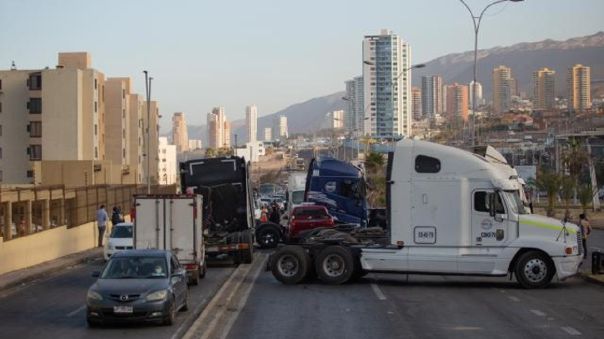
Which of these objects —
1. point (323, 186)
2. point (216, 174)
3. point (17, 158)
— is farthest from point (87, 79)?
point (216, 174)

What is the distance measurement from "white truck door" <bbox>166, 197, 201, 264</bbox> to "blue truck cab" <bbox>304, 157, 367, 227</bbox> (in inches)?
746

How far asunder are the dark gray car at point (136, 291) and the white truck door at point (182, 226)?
706 cm

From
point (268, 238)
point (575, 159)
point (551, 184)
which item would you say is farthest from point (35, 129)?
point (575, 159)

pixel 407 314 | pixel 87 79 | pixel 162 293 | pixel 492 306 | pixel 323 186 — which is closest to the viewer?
pixel 162 293

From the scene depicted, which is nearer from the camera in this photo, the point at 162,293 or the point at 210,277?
Answer: the point at 162,293

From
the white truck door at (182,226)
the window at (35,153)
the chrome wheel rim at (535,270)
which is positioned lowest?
the chrome wheel rim at (535,270)

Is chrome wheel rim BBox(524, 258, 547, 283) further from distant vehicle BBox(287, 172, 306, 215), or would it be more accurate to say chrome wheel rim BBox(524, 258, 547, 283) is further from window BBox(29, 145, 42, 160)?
window BBox(29, 145, 42, 160)

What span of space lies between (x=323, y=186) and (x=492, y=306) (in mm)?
24912

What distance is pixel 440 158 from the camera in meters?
23.3

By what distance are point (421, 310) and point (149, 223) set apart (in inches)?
372

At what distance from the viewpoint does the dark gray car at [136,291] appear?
15.9 m

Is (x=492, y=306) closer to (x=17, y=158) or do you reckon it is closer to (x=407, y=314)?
(x=407, y=314)

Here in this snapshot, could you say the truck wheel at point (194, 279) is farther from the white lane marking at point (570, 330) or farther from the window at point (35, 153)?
the window at point (35, 153)

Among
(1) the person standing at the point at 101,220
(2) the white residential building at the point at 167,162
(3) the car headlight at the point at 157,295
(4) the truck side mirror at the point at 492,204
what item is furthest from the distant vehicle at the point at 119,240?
(2) the white residential building at the point at 167,162
